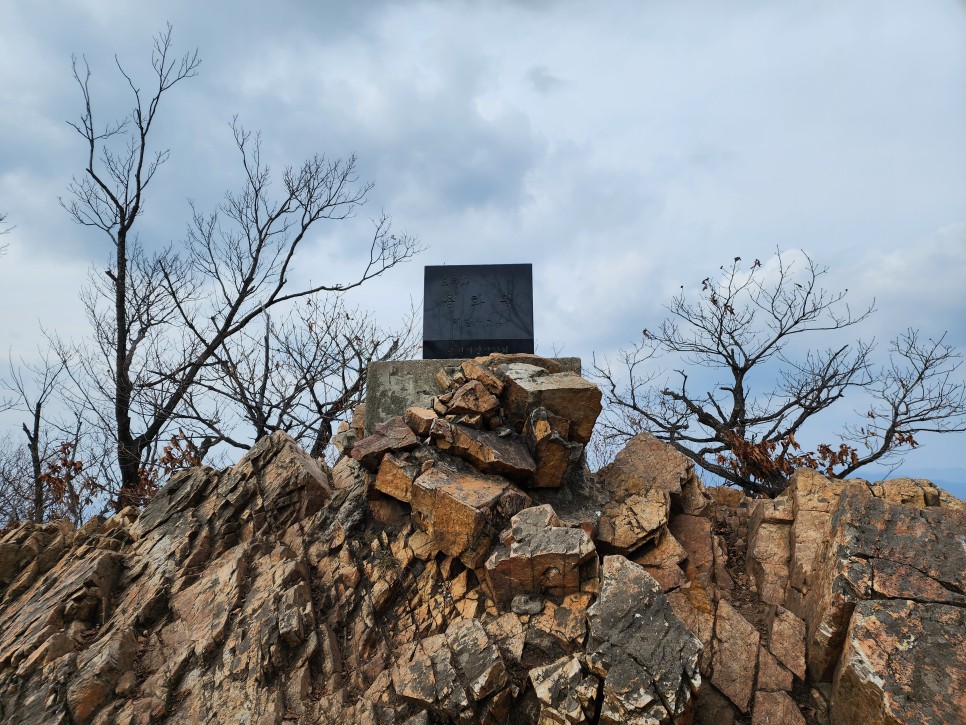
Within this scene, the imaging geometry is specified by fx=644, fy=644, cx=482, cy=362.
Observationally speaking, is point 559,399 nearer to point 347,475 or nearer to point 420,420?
point 420,420

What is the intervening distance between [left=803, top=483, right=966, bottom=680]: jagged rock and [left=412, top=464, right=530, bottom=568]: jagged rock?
2537 mm

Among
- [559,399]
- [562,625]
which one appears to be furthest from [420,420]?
[562,625]

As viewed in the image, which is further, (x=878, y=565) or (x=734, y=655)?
(x=734, y=655)

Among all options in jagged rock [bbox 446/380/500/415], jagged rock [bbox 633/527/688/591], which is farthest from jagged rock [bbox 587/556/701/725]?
jagged rock [bbox 446/380/500/415]

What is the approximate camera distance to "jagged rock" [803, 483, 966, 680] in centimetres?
455

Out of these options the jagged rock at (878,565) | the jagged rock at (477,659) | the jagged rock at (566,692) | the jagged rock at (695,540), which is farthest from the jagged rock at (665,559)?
the jagged rock at (477,659)

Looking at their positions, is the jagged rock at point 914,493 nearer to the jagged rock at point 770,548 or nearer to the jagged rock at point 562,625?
the jagged rock at point 770,548

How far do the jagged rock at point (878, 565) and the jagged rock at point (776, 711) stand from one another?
34 cm

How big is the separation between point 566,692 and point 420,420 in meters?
3.08

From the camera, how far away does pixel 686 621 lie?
528 cm

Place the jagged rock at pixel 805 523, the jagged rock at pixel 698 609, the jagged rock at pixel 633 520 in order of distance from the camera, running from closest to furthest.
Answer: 1. the jagged rock at pixel 698 609
2. the jagged rock at pixel 805 523
3. the jagged rock at pixel 633 520

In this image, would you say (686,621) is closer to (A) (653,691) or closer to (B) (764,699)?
(B) (764,699)

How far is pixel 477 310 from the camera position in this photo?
32.3 ft

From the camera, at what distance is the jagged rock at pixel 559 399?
6.84 meters
